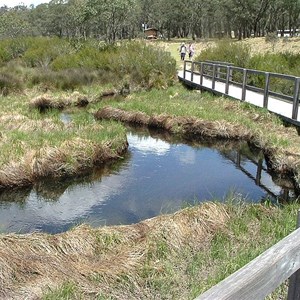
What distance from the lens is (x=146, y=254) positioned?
4.80 m

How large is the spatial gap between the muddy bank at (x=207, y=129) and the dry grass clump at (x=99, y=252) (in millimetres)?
3462

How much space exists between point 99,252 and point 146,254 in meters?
0.60

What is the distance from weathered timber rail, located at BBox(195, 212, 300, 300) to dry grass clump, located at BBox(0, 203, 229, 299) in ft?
7.68

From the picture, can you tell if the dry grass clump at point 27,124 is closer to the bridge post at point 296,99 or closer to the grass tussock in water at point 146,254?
the bridge post at point 296,99

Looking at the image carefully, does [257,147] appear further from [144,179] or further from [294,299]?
[294,299]

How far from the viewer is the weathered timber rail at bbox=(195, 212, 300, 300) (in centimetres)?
160

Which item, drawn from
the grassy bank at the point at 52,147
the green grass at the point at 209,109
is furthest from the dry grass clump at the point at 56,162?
the green grass at the point at 209,109

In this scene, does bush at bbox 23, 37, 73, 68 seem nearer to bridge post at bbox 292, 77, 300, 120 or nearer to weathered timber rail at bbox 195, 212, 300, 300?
bridge post at bbox 292, 77, 300, 120

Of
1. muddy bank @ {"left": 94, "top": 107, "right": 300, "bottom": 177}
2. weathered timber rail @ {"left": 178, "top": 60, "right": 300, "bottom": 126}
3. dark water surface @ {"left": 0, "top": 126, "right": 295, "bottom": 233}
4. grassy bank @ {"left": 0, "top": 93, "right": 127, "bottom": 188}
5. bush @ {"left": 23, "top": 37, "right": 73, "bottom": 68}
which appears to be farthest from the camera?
bush @ {"left": 23, "top": 37, "right": 73, "bottom": 68}

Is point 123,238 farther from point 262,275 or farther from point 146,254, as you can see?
point 262,275

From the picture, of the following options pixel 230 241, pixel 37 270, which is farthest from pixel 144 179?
pixel 37 270

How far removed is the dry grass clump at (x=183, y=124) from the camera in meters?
11.6

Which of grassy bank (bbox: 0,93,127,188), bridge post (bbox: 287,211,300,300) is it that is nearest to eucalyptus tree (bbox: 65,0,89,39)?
grassy bank (bbox: 0,93,127,188)

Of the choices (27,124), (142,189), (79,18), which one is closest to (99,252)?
(142,189)
